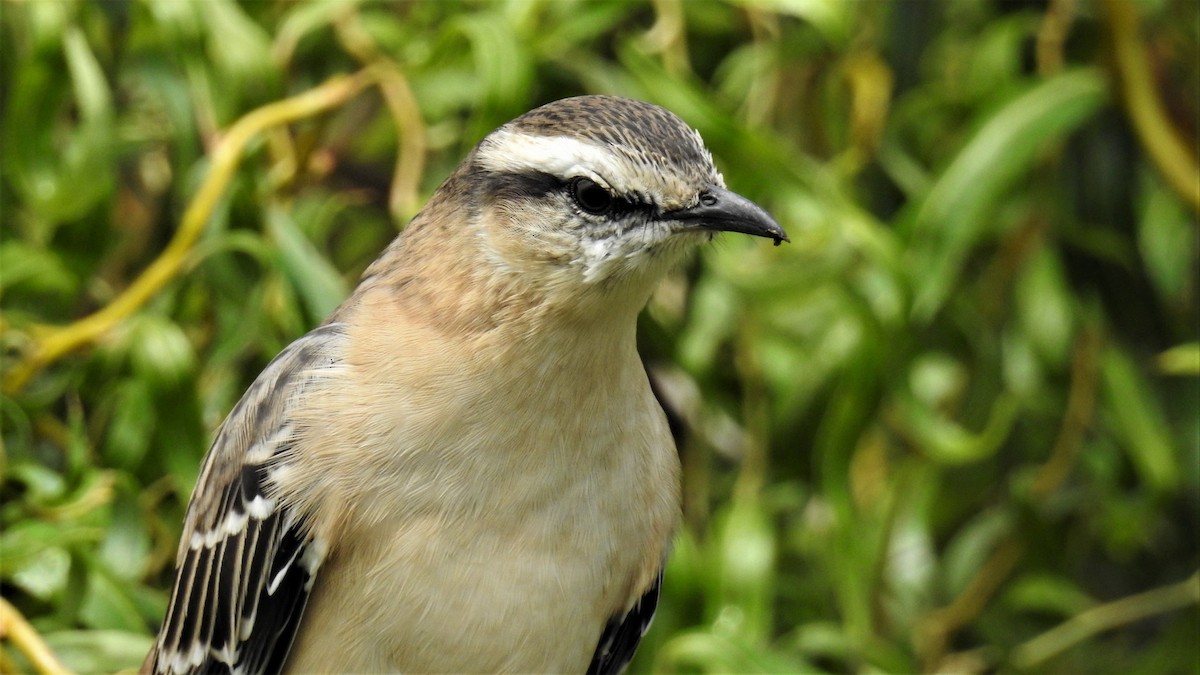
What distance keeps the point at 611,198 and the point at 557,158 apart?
12cm

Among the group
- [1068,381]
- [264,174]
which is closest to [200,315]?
[264,174]

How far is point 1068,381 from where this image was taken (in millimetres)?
3723

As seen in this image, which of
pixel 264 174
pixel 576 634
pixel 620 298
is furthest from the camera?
pixel 264 174

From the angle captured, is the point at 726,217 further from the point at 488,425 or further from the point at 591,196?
the point at 488,425

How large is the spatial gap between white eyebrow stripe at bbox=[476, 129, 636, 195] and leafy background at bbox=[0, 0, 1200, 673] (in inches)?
20.8

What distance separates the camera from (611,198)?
2.24 m

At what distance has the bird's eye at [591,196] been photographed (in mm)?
2246

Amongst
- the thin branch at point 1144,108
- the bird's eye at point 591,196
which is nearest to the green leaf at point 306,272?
the bird's eye at point 591,196

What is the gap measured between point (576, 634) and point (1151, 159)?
209 centimetres

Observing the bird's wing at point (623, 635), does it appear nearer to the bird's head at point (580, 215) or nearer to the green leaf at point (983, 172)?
the bird's head at point (580, 215)

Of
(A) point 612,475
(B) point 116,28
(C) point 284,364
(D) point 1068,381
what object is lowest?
(D) point 1068,381

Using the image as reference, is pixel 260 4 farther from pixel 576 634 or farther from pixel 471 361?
pixel 576 634

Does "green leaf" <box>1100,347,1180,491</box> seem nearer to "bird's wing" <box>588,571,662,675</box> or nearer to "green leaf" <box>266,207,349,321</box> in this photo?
"bird's wing" <box>588,571,662,675</box>

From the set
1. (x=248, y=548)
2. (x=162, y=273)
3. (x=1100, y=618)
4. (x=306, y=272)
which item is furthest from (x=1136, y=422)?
(x=162, y=273)
